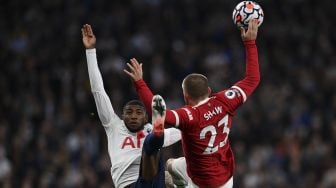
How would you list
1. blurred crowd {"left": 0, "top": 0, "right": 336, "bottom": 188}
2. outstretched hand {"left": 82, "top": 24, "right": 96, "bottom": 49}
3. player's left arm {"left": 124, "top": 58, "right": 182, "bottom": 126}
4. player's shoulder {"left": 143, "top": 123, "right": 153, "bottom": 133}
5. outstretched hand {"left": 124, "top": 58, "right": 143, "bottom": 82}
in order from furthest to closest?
blurred crowd {"left": 0, "top": 0, "right": 336, "bottom": 188}, player's shoulder {"left": 143, "top": 123, "right": 153, "bottom": 133}, outstretched hand {"left": 82, "top": 24, "right": 96, "bottom": 49}, outstretched hand {"left": 124, "top": 58, "right": 143, "bottom": 82}, player's left arm {"left": 124, "top": 58, "right": 182, "bottom": 126}

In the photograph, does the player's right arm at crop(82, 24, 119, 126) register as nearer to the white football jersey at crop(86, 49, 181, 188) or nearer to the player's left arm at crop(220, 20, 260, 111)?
the white football jersey at crop(86, 49, 181, 188)

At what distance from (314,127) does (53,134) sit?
4.72 m

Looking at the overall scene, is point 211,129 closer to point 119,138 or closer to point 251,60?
point 251,60

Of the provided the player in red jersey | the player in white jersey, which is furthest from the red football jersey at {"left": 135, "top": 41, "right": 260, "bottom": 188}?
the player in white jersey

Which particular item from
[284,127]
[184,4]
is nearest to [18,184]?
[284,127]

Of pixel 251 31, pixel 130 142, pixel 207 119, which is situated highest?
pixel 251 31

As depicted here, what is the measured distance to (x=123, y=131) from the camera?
10102 mm

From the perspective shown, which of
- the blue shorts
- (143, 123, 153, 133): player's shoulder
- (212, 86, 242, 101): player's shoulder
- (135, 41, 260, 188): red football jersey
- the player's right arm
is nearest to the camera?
(135, 41, 260, 188): red football jersey

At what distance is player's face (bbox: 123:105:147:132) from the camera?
995 centimetres

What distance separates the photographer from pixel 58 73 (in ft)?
63.4

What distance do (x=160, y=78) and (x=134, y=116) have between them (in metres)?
8.79

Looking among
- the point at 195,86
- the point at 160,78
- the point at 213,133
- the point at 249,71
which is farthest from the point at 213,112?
the point at 160,78

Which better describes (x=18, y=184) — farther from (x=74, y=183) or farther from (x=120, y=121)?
(x=120, y=121)

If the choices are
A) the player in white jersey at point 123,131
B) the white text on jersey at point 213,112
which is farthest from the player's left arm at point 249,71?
the player in white jersey at point 123,131
